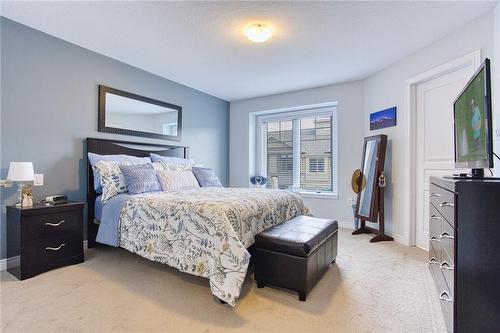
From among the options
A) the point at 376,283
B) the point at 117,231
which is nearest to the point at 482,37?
the point at 376,283

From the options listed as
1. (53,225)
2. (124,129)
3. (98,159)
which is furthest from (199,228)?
(124,129)

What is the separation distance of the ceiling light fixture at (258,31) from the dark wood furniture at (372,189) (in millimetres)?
2176

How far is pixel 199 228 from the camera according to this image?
202cm

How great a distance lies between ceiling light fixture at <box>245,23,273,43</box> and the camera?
8.36ft

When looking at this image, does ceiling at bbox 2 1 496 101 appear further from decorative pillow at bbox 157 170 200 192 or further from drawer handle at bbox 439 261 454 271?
drawer handle at bbox 439 261 454 271

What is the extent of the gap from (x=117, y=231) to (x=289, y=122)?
381cm

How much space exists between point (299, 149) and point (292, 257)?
3.43 meters

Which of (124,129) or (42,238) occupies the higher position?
(124,129)

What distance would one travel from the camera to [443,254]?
162cm

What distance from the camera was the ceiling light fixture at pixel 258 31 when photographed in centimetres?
255

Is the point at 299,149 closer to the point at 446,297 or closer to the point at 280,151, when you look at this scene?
the point at 280,151

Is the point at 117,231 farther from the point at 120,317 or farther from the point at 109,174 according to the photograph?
the point at 120,317

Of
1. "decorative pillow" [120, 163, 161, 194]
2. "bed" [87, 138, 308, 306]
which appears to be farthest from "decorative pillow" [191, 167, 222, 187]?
"bed" [87, 138, 308, 306]

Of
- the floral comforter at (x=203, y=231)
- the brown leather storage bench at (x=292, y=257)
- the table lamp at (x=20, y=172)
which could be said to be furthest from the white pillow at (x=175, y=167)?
the brown leather storage bench at (x=292, y=257)
